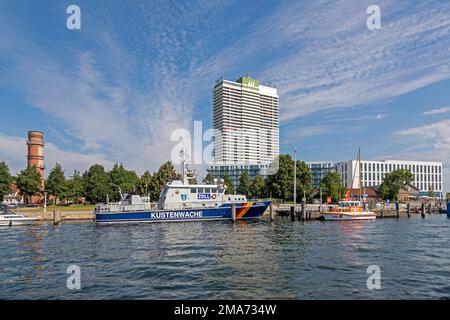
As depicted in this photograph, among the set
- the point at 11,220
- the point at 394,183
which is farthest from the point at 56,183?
the point at 394,183

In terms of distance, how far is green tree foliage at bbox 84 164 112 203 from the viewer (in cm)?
7706

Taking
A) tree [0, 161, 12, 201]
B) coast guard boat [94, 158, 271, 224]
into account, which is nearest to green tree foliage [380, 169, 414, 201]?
coast guard boat [94, 158, 271, 224]

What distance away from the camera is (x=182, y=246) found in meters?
22.4

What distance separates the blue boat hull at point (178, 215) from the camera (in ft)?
131

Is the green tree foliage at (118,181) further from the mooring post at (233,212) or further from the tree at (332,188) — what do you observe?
the tree at (332,188)

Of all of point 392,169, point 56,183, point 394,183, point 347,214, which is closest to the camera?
point 347,214

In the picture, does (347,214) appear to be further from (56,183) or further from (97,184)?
(56,183)

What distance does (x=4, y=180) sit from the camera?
7031 cm

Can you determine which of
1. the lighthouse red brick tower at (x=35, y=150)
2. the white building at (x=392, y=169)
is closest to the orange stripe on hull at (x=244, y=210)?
the lighthouse red brick tower at (x=35, y=150)

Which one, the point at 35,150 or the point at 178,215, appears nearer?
the point at 178,215

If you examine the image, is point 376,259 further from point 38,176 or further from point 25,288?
point 38,176

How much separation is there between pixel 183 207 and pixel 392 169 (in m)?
154
